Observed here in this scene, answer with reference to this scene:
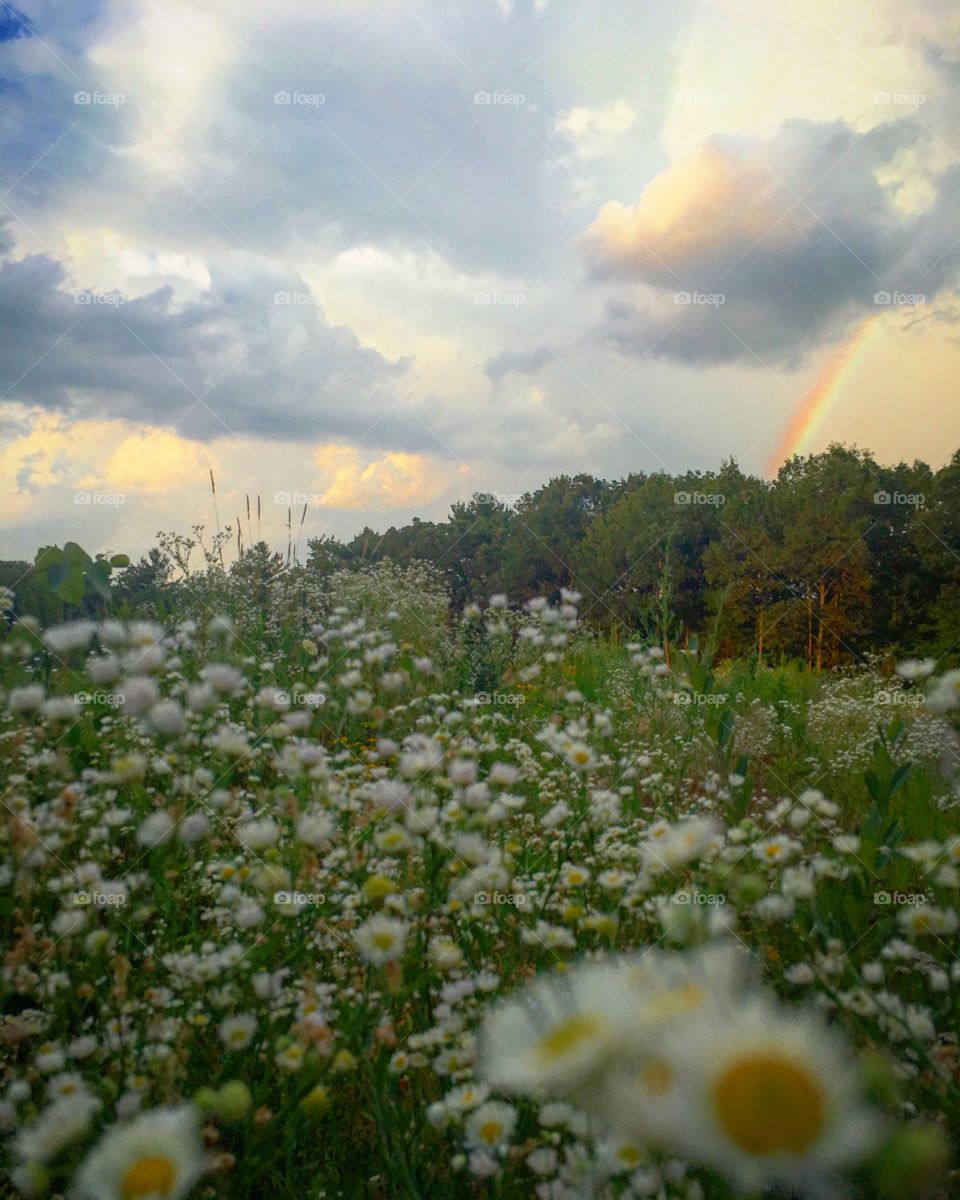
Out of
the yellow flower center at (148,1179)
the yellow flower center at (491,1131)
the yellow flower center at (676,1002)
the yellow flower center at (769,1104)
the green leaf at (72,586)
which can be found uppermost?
the green leaf at (72,586)

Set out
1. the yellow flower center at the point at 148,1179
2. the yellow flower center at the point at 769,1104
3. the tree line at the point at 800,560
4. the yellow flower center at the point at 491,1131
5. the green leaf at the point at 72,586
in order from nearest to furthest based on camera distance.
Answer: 1. the yellow flower center at the point at 769,1104
2. the yellow flower center at the point at 148,1179
3. the yellow flower center at the point at 491,1131
4. the green leaf at the point at 72,586
5. the tree line at the point at 800,560

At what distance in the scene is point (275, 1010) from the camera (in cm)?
174

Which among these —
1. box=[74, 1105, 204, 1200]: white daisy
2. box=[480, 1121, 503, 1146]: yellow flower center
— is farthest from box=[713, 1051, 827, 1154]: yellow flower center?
box=[480, 1121, 503, 1146]: yellow flower center

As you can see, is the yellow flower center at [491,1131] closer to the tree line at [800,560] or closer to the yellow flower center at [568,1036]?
the yellow flower center at [568,1036]

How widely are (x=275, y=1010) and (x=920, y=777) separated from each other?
3.96 meters

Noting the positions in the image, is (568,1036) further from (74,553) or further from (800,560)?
(800,560)

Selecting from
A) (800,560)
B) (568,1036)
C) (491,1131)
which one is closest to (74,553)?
(491,1131)

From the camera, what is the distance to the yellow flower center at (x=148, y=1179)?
686 millimetres

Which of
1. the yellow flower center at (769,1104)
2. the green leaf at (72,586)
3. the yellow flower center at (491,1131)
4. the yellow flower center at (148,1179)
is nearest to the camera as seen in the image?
the yellow flower center at (769,1104)

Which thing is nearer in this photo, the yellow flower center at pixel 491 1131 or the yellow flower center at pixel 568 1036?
the yellow flower center at pixel 568 1036

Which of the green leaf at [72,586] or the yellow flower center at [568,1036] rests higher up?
the green leaf at [72,586]

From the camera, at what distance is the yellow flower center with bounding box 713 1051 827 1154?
407 millimetres

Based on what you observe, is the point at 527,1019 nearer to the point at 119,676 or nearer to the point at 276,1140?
the point at 276,1140

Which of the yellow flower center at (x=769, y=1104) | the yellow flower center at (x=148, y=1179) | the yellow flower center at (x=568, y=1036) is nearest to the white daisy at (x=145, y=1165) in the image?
the yellow flower center at (x=148, y=1179)
